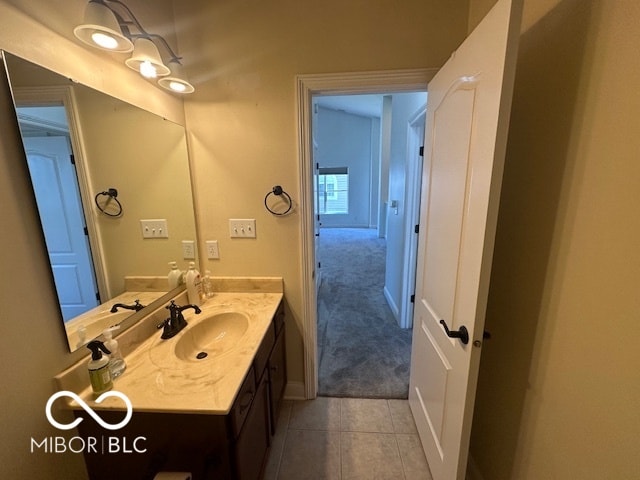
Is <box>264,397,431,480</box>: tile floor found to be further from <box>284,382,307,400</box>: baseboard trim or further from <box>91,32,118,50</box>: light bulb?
<box>91,32,118,50</box>: light bulb

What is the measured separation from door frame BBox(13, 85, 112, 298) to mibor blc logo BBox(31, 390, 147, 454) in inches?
15.4

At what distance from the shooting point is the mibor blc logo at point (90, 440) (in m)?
0.87

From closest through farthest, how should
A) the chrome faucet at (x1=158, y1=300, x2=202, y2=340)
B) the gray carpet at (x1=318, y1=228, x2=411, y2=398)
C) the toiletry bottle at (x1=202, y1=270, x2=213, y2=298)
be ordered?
the chrome faucet at (x1=158, y1=300, x2=202, y2=340) → the toiletry bottle at (x1=202, y1=270, x2=213, y2=298) → the gray carpet at (x1=318, y1=228, x2=411, y2=398)

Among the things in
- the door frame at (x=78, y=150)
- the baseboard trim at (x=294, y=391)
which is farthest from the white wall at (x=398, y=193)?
the door frame at (x=78, y=150)

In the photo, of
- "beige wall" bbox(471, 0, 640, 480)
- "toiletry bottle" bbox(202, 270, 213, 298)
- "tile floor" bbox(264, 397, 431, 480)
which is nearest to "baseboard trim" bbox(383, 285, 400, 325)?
"tile floor" bbox(264, 397, 431, 480)

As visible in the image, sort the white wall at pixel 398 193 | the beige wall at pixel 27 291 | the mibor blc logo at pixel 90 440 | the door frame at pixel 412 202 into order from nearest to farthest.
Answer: the beige wall at pixel 27 291, the mibor blc logo at pixel 90 440, the door frame at pixel 412 202, the white wall at pixel 398 193

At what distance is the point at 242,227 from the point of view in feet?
5.65

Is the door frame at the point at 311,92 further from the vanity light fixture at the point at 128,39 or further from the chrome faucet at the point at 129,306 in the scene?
the chrome faucet at the point at 129,306

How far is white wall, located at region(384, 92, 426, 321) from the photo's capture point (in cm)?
280

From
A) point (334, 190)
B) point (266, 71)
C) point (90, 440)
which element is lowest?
point (90, 440)

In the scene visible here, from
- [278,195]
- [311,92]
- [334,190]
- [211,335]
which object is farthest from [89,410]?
[334,190]

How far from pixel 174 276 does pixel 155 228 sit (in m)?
0.30

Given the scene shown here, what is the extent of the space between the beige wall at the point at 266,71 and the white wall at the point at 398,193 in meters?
1.06

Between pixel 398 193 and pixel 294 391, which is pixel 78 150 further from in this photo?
pixel 398 193
